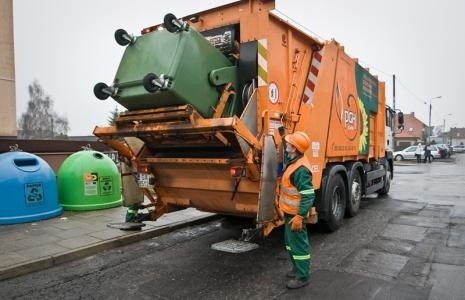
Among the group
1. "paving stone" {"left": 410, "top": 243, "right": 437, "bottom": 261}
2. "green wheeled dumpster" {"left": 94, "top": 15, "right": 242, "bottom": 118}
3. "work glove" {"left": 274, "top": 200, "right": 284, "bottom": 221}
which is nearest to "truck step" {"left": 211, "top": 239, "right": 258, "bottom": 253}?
"work glove" {"left": 274, "top": 200, "right": 284, "bottom": 221}

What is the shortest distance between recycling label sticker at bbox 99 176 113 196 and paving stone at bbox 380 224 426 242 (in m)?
5.35

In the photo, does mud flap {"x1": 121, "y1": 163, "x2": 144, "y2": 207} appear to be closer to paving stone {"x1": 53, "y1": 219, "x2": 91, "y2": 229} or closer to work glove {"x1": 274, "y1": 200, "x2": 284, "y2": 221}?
paving stone {"x1": 53, "y1": 219, "x2": 91, "y2": 229}

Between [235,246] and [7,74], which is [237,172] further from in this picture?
[7,74]

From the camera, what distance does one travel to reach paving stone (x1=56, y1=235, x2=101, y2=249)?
548cm

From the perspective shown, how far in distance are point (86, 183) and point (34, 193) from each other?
1037mm

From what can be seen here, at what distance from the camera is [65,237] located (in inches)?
231

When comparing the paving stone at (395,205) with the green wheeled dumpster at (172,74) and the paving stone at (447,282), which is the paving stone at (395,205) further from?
the green wheeled dumpster at (172,74)

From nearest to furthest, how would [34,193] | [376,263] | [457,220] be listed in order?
[376,263]
[34,193]
[457,220]

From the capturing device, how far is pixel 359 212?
831cm

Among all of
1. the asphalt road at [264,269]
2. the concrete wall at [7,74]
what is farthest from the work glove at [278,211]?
the concrete wall at [7,74]

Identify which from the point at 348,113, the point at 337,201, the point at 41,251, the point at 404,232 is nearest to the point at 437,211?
the point at 404,232

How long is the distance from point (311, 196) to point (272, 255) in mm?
1577

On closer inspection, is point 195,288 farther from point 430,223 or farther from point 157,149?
point 430,223

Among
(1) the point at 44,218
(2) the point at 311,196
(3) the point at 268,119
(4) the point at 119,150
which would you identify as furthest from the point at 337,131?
(1) the point at 44,218
